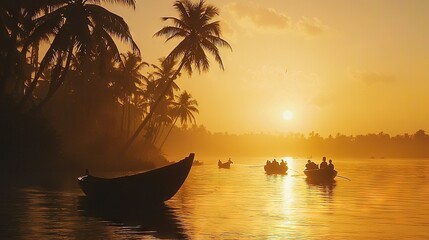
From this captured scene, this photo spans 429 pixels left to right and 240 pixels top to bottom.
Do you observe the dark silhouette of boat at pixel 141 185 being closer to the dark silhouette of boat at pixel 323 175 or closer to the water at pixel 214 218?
the water at pixel 214 218

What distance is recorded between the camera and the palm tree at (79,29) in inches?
1334

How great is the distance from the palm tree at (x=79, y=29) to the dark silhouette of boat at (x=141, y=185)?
13302 mm

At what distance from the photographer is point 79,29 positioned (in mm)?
33844

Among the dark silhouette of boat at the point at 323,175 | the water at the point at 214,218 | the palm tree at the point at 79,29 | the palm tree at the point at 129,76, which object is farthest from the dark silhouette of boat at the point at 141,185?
the palm tree at the point at 129,76

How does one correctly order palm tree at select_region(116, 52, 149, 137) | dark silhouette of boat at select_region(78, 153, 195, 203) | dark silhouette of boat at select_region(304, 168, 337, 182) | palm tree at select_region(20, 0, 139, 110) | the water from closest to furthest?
the water
dark silhouette of boat at select_region(78, 153, 195, 203)
palm tree at select_region(20, 0, 139, 110)
dark silhouette of boat at select_region(304, 168, 337, 182)
palm tree at select_region(116, 52, 149, 137)

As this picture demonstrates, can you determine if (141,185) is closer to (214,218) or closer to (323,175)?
(214,218)

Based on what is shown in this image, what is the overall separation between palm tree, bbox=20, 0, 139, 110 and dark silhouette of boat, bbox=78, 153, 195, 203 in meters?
13.3

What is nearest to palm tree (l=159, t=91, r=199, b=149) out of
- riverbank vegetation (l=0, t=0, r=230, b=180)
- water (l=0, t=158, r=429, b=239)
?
riverbank vegetation (l=0, t=0, r=230, b=180)

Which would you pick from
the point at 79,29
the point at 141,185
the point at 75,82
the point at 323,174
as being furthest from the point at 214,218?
the point at 75,82

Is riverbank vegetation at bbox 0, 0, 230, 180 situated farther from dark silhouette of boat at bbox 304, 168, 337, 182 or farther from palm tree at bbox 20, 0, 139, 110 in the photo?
dark silhouette of boat at bbox 304, 168, 337, 182

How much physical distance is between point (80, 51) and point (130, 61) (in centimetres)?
2855

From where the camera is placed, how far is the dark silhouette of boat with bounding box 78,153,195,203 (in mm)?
21969

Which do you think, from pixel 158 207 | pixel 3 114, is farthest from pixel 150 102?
pixel 158 207

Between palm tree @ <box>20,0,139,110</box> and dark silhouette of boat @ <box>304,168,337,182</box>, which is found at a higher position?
palm tree @ <box>20,0,139,110</box>
